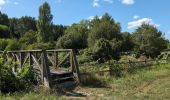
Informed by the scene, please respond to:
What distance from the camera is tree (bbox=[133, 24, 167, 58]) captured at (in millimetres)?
44719

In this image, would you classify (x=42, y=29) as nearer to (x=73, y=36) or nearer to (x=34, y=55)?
(x=73, y=36)

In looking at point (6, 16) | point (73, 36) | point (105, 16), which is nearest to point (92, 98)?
point (73, 36)

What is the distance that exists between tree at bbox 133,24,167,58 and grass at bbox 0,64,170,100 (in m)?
29.1

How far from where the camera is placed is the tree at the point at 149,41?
44719mm

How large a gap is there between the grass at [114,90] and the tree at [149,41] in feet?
95.4

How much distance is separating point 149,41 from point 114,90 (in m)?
33.8

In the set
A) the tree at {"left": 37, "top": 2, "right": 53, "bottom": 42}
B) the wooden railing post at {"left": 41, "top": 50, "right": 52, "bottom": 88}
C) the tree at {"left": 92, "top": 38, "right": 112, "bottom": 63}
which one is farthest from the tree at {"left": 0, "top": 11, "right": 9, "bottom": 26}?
the wooden railing post at {"left": 41, "top": 50, "right": 52, "bottom": 88}

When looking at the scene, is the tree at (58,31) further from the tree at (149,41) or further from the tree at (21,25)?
the tree at (149,41)

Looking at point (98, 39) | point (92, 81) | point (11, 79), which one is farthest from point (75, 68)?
point (98, 39)

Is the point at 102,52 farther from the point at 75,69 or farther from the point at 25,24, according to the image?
the point at 25,24

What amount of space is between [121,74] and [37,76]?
4892 mm

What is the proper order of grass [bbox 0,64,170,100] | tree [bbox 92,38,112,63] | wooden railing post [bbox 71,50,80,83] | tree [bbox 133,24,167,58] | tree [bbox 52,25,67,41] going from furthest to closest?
tree [bbox 52,25,67,41]
tree [bbox 133,24,167,58]
tree [bbox 92,38,112,63]
wooden railing post [bbox 71,50,80,83]
grass [bbox 0,64,170,100]

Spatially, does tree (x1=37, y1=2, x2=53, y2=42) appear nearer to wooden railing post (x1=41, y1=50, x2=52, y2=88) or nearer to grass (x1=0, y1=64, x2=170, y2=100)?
grass (x1=0, y1=64, x2=170, y2=100)

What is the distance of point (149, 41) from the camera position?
45438mm
